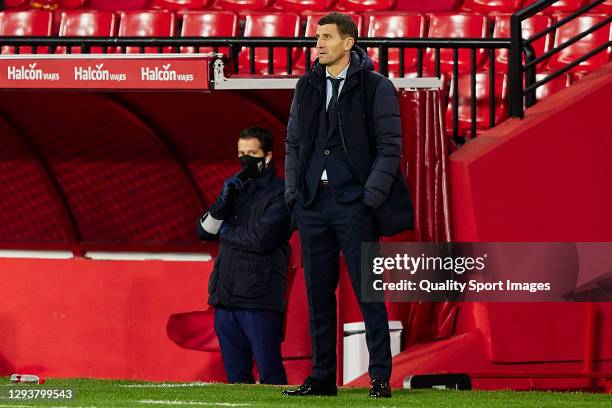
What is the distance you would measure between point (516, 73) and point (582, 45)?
2330 millimetres

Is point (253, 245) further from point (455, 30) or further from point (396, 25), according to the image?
point (396, 25)

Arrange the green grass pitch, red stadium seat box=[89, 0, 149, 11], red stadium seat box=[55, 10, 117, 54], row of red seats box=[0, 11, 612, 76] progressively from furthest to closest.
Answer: red stadium seat box=[89, 0, 149, 11], red stadium seat box=[55, 10, 117, 54], row of red seats box=[0, 11, 612, 76], the green grass pitch

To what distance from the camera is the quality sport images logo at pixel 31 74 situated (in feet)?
25.3

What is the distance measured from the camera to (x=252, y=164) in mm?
7207

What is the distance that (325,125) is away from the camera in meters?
5.60

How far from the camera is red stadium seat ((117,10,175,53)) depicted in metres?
11.4

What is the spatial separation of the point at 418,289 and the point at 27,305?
9.10ft

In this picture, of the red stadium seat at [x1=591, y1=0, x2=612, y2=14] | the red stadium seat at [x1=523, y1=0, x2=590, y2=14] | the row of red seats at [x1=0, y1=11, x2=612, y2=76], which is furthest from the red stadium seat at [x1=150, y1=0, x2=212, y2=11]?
the red stadium seat at [x1=591, y1=0, x2=612, y2=14]

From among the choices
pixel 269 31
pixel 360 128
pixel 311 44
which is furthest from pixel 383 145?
pixel 269 31

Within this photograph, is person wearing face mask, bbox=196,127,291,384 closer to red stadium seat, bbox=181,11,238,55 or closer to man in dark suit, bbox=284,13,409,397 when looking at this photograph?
man in dark suit, bbox=284,13,409,397

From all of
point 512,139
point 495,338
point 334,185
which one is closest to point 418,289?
point 495,338

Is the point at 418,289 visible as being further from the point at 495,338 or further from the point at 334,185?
the point at 334,185

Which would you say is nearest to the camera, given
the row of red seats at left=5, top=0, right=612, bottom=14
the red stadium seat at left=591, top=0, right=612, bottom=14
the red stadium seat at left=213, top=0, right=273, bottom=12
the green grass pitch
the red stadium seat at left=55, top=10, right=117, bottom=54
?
the green grass pitch

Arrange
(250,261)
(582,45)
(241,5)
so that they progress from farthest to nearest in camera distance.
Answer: (241,5) → (582,45) → (250,261)
